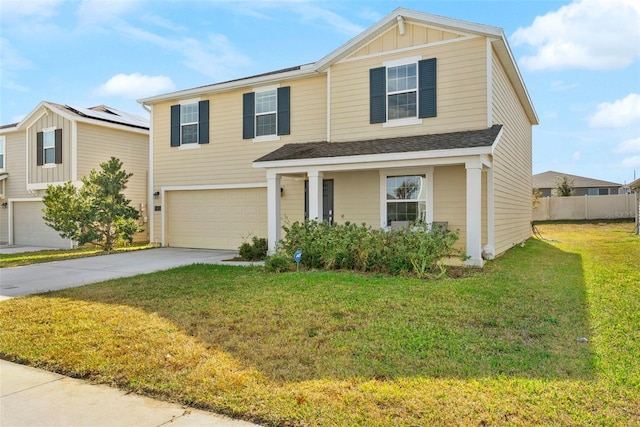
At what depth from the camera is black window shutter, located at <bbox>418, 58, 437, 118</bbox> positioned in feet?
34.4

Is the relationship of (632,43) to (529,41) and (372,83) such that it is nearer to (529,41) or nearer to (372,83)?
(529,41)

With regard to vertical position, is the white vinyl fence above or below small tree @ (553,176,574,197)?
below

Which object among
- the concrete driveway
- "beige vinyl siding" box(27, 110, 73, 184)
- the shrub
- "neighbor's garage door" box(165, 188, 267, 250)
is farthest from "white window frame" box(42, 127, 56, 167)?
the shrub

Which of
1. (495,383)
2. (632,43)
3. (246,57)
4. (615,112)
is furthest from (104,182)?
(615,112)

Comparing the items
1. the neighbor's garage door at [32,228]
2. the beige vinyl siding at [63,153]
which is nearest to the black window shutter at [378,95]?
the beige vinyl siding at [63,153]

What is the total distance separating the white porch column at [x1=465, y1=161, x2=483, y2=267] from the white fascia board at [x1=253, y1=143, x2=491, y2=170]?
0.34 m

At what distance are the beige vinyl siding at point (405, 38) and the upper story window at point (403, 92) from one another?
41cm

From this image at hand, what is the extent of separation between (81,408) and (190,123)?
12.5m

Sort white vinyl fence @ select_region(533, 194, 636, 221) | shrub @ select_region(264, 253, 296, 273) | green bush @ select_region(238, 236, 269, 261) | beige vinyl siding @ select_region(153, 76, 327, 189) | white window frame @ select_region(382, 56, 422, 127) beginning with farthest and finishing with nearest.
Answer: white vinyl fence @ select_region(533, 194, 636, 221), beige vinyl siding @ select_region(153, 76, 327, 189), green bush @ select_region(238, 236, 269, 261), white window frame @ select_region(382, 56, 422, 127), shrub @ select_region(264, 253, 296, 273)

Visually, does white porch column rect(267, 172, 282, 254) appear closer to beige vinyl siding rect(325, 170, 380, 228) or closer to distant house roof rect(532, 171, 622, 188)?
beige vinyl siding rect(325, 170, 380, 228)

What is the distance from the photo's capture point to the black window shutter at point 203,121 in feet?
46.5

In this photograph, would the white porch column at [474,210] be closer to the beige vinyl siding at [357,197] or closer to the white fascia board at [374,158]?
the white fascia board at [374,158]

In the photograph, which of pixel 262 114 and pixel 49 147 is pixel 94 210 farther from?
pixel 262 114

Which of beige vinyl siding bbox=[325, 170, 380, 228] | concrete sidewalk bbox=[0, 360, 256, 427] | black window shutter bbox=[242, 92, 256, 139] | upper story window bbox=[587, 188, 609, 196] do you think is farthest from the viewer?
upper story window bbox=[587, 188, 609, 196]
